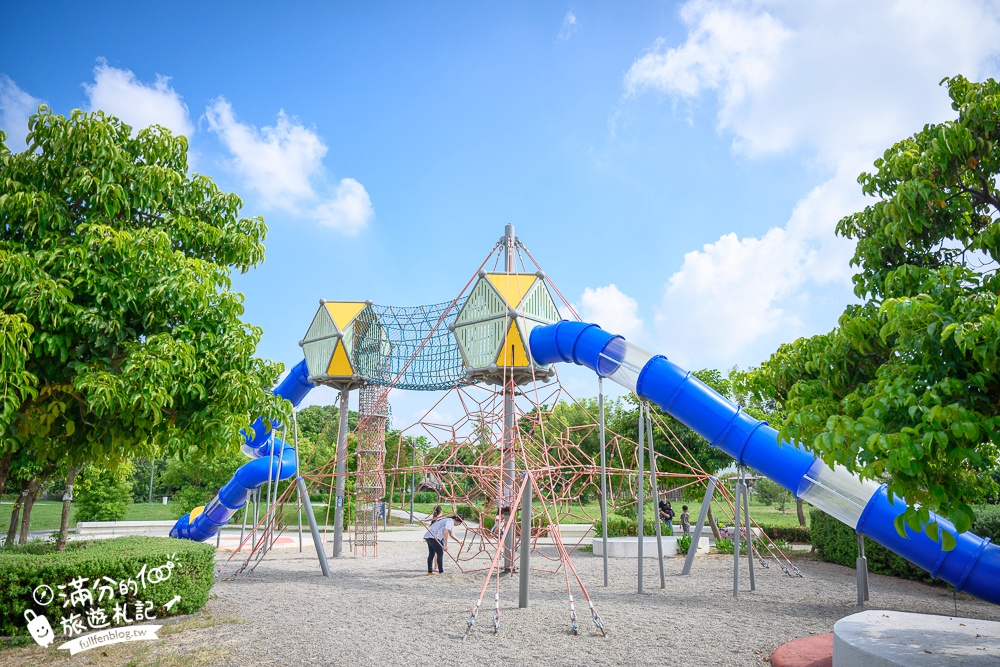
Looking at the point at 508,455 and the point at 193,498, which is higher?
the point at 508,455

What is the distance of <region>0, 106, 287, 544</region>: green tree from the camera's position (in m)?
6.85

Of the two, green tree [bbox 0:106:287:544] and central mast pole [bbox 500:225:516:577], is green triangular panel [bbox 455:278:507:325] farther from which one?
green tree [bbox 0:106:287:544]

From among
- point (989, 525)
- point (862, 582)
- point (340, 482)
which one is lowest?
point (862, 582)

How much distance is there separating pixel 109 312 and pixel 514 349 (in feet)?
30.0

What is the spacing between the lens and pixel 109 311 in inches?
289

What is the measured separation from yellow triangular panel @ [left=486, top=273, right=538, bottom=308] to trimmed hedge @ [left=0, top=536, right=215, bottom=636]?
313 inches

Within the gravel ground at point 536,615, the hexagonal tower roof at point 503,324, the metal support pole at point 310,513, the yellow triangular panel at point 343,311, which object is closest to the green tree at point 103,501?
the yellow triangular panel at point 343,311

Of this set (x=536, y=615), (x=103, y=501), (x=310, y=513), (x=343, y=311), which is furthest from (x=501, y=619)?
(x=103, y=501)

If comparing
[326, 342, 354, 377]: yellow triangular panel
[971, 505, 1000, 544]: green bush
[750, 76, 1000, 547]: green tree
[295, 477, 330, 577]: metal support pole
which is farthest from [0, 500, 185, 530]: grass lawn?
[750, 76, 1000, 547]: green tree

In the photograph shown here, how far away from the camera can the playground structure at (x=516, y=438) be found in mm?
10703

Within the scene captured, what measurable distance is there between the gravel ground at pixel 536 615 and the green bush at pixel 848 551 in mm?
415

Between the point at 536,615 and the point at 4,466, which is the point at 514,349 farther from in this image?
the point at 4,466

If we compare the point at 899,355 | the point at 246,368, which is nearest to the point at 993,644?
the point at 899,355

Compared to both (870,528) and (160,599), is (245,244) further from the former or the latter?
(870,528)
